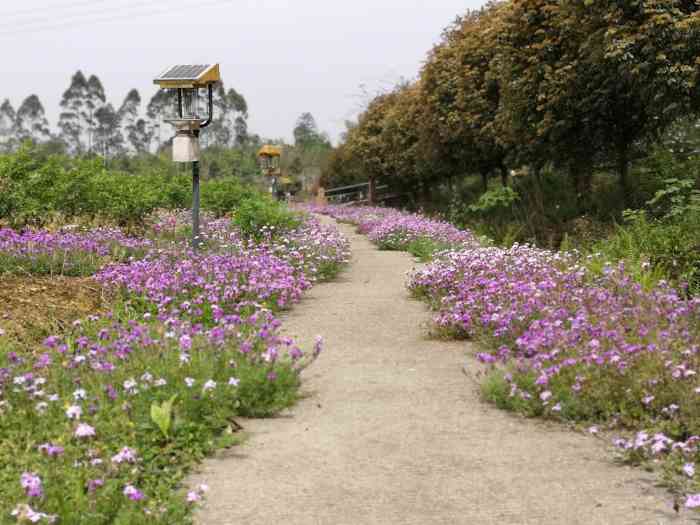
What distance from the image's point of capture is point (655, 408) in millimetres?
4613

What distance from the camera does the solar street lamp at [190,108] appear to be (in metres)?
10.3

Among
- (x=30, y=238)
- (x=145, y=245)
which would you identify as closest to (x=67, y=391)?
(x=30, y=238)

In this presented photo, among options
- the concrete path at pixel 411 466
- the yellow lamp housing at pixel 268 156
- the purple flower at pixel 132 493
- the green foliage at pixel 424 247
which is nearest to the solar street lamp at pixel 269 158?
the yellow lamp housing at pixel 268 156

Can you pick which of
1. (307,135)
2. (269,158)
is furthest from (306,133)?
(269,158)

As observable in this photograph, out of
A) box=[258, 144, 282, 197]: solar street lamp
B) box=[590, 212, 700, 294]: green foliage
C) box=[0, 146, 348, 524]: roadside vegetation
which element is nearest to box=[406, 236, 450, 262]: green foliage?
box=[0, 146, 348, 524]: roadside vegetation

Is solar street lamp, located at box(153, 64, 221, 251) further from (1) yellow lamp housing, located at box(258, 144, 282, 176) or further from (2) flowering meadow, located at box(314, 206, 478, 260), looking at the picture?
(1) yellow lamp housing, located at box(258, 144, 282, 176)

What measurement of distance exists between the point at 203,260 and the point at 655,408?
19.2 ft

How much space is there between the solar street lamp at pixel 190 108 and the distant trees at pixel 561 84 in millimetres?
6268

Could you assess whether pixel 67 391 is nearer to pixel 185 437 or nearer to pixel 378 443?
pixel 185 437

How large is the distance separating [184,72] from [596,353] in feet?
24.3

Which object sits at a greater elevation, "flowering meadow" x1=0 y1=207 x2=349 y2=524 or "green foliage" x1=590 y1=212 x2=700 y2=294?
"green foliage" x1=590 y1=212 x2=700 y2=294

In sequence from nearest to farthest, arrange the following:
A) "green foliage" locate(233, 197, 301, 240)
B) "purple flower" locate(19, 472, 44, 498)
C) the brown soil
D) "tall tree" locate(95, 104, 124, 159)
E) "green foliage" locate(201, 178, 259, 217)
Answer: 1. "purple flower" locate(19, 472, 44, 498)
2. the brown soil
3. "green foliage" locate(233, 197, 301, 240)
4. "green foliage" locate(201, 178, 259, 217)
5. "tall tree" locate(95, 104, 124, 159)

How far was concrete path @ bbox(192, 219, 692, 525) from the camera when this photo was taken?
3545mm

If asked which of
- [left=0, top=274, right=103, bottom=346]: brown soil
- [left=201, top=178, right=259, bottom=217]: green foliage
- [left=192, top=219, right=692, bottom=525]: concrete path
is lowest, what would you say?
[left=192, top=219, right=692, bottom=525]: concrete path
